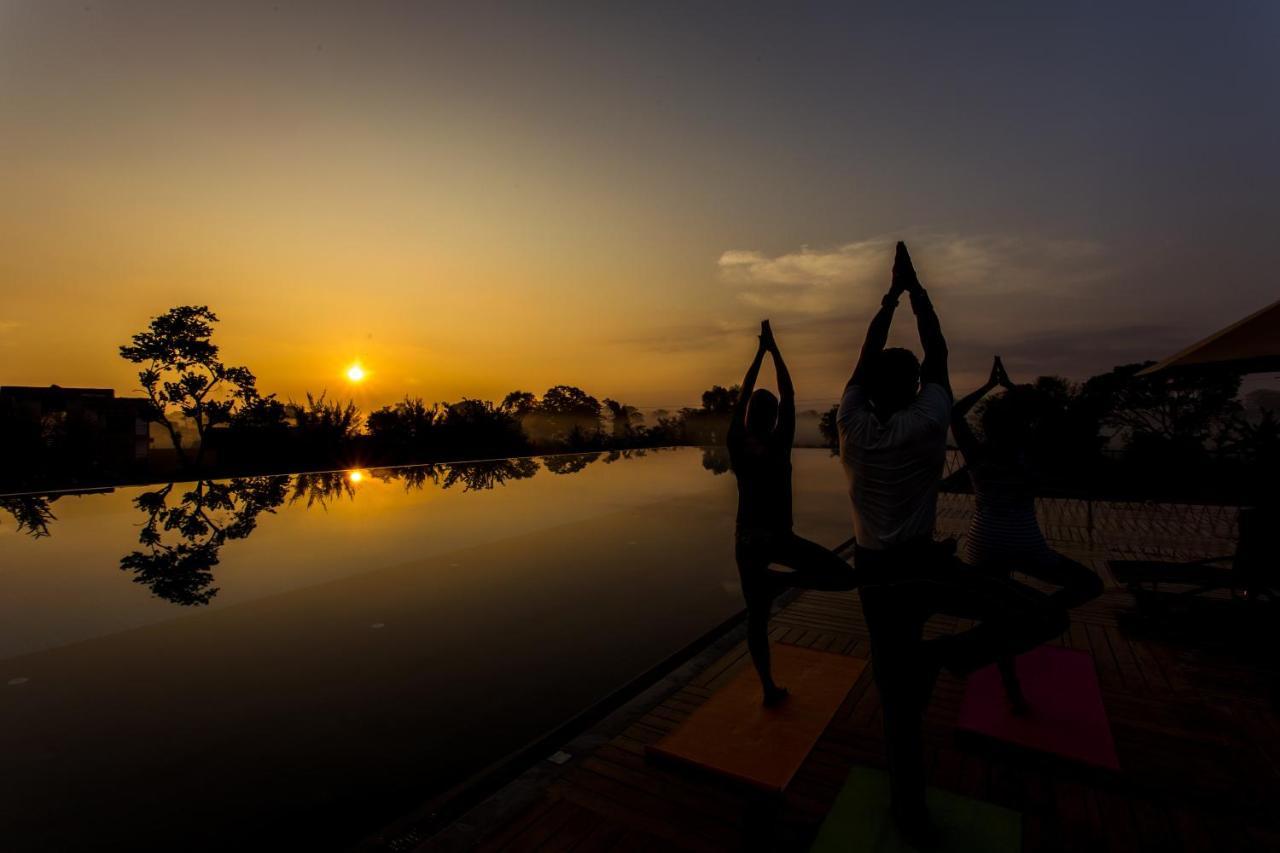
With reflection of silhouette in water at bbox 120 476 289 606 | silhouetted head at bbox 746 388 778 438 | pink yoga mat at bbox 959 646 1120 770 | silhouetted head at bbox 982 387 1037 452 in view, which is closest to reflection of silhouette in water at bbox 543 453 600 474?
reflection of silhouette in water at bbox 120 476 289 606

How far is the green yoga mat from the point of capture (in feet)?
6.23

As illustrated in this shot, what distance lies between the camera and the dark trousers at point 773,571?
2354 mm

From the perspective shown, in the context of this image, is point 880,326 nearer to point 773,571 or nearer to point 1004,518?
point 773,571

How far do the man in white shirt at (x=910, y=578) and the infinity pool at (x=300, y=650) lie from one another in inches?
89.9

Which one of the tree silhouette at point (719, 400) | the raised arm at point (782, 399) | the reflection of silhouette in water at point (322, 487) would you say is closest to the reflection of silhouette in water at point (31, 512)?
the reflection of silhouette in water at point (322, 487)

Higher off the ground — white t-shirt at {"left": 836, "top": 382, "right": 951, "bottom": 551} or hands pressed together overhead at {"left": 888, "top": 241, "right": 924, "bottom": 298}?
hands pressed together overhead at {"left": 888, "top": 241, "right": 924, "bottom": 298}

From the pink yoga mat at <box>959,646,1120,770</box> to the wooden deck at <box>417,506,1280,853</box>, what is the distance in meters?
0.08

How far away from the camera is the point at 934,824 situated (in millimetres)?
2006

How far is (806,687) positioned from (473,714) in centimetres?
210

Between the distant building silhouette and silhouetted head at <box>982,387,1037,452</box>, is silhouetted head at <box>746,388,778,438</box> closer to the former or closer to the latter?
silhouetted head at <box>982,387,1037,452</box>

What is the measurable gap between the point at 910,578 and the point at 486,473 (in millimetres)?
16626

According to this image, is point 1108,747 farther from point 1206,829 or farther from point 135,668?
point 135,668

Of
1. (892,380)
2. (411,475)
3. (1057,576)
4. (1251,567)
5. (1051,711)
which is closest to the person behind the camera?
(892,380)

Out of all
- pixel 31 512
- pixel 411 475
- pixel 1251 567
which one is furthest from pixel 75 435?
pixel 1251 567
